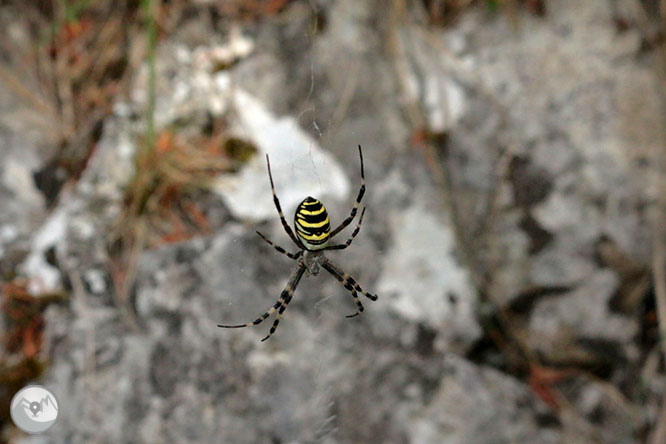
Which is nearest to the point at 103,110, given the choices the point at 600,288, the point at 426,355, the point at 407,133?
the point at 407,133

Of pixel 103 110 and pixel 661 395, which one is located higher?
pixel 103 110

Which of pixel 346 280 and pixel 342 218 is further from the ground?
pixel 342 218

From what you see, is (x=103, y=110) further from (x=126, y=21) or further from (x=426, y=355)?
(x=426, y=355)

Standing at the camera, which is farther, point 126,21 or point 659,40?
point 126,21

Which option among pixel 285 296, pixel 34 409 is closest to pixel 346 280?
pixel 285 296

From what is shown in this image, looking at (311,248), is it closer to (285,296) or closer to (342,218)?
(285,296)

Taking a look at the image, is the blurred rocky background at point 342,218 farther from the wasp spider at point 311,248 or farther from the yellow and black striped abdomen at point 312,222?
the yellow and black striped abdomen at point 312,222
